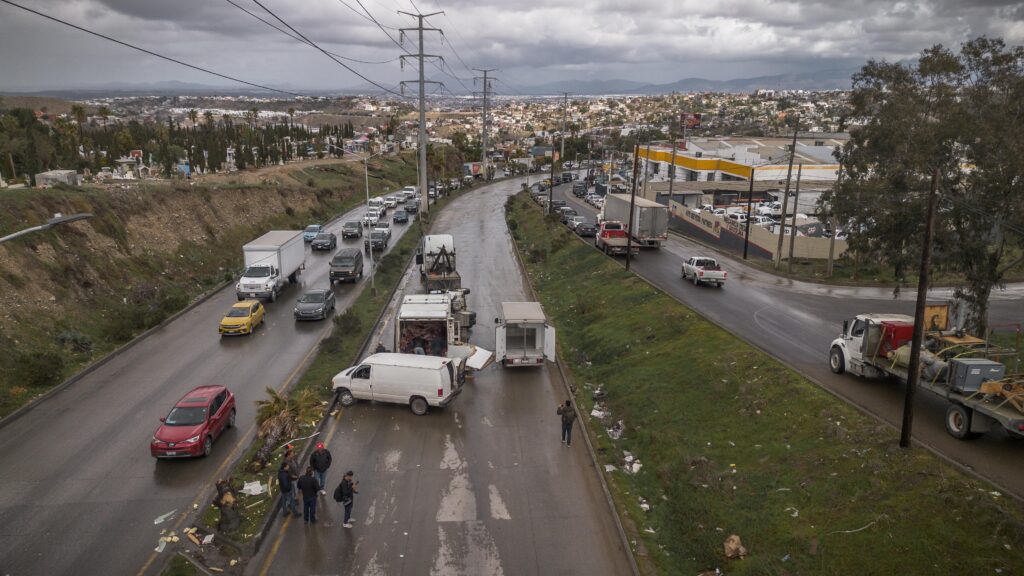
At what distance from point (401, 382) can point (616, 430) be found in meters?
7.16

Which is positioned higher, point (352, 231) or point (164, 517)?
point (352, 231)

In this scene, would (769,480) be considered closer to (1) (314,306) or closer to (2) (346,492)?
(2) (346,492)

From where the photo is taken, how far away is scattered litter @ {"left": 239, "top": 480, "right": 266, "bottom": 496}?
15195mm

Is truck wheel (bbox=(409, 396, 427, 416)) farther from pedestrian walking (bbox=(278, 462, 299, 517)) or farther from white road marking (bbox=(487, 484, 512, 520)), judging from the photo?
pedestrian walking (bbox=(278, 462, 299, 517))

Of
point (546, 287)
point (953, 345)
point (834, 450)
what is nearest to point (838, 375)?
point (953, 345)

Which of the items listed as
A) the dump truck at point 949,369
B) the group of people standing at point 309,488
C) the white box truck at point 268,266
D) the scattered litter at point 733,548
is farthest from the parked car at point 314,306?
the scattered litter at point 733,548

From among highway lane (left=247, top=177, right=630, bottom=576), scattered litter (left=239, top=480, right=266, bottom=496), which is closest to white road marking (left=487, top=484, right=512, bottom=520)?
highway lane (left=247, top=177, right=630, bottom=576)

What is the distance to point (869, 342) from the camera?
725 inches

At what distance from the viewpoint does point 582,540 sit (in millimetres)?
13758

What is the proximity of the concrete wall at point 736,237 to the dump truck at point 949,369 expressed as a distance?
89.1 feet

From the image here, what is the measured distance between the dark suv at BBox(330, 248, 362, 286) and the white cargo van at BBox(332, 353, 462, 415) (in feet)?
65.9

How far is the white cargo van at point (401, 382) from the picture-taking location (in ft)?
66.7

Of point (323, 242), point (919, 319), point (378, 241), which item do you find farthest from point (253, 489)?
point (323, 242)

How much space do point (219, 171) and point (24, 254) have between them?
176 feet
